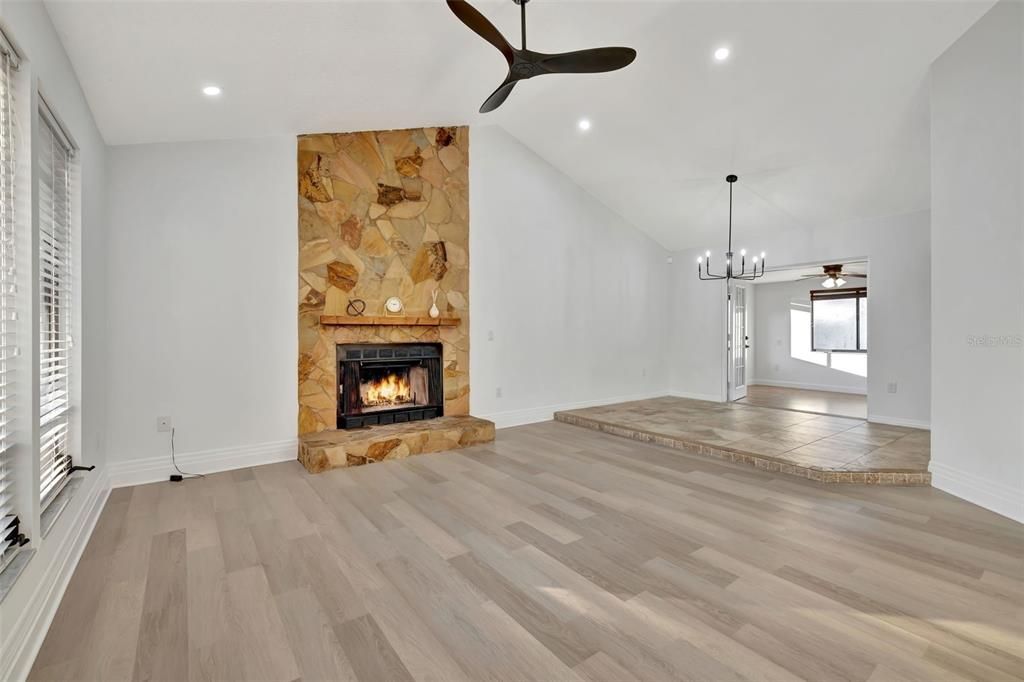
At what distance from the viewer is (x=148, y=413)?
378cm

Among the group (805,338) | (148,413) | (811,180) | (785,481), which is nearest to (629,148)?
(811,180)

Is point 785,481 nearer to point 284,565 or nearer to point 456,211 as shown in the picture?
point 284,565

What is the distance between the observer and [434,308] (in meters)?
5.25

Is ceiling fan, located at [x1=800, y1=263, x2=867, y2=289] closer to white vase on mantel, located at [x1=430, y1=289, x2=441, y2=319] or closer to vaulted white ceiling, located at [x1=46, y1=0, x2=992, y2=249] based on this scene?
vaulted white ceiling, located at [x1=46, y1=0, x2=992, y2=249]

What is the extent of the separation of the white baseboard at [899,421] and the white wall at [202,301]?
649 centimetres

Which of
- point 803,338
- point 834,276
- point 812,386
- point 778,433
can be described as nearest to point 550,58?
point 778,433

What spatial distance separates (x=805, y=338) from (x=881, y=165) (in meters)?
5.75

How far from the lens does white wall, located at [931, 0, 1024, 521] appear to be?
Result: 2.99 meters

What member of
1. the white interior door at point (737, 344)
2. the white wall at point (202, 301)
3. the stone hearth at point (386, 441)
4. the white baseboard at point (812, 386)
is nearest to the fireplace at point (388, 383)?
the stone hearth at point (386, 441)

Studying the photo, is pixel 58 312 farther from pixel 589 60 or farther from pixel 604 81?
pixel 604 81

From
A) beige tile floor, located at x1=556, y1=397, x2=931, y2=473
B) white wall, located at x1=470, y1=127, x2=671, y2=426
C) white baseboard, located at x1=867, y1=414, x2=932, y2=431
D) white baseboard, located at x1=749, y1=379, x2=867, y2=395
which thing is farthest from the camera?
white baseboard, located at x1=749, y1=379, x2=867, y2=395

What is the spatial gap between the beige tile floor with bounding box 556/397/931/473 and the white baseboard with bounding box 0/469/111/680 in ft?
14.7

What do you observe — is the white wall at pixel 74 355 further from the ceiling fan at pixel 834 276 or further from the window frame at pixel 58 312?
the ceiling fan at pixel 834 276

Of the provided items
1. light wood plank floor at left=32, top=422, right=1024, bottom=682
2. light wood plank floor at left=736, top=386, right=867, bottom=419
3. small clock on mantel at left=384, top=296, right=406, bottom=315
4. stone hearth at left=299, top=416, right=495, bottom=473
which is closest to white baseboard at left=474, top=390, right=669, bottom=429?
stone hearth at left=299, top=416, right=495, bottom=473
